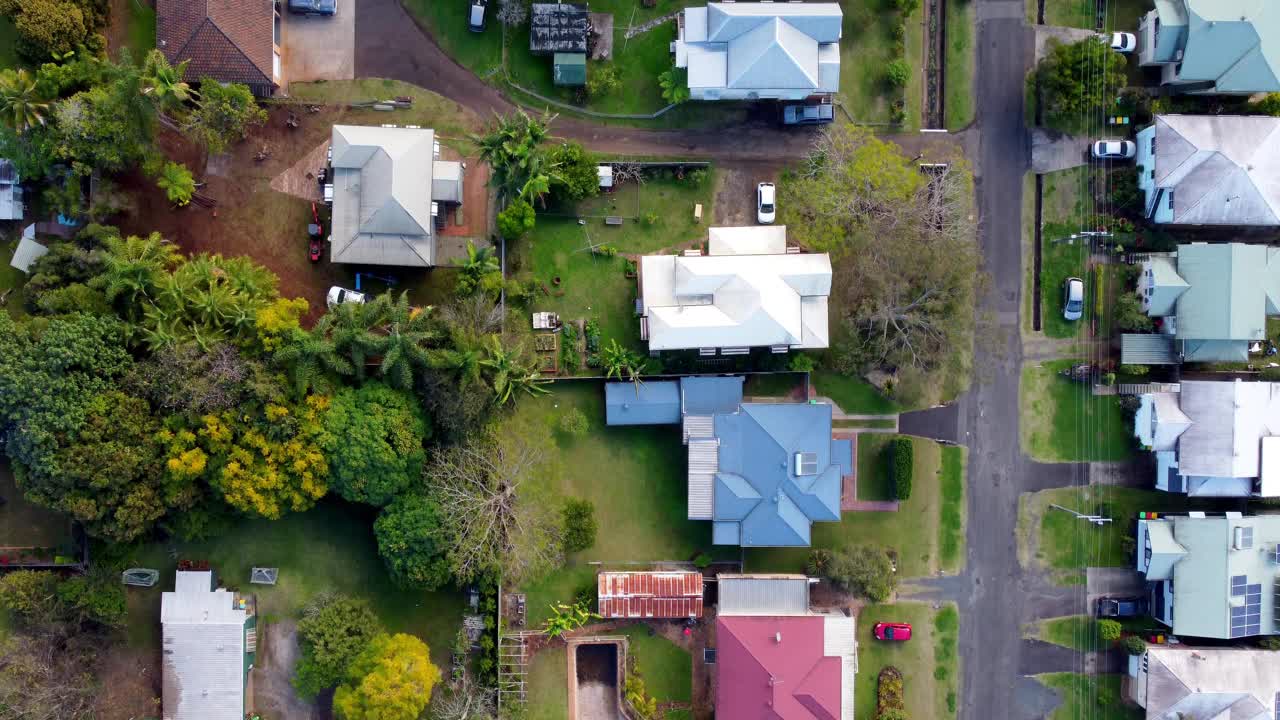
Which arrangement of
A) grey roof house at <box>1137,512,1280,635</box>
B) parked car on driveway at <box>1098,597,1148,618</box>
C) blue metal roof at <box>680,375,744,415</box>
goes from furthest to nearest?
1. parked car on driveway at <box>1098,597,1148,618</box>
2. blue metal roof at <box>680,375,744,415</box>
3. grey roof house at <box>1137,512,1280,635</box>

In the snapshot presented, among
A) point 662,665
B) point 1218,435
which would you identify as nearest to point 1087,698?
point 1218,435

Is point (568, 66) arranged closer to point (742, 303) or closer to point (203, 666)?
point (742, 303)

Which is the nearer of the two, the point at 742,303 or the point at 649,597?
the point at 742,303

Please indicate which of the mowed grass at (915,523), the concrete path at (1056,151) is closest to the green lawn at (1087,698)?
the mowed grass at (915,523)

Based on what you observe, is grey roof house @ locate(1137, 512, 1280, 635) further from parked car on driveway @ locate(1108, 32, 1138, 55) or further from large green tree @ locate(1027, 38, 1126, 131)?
parked car on driveway @ locate(1108, 32, 1138, 55)

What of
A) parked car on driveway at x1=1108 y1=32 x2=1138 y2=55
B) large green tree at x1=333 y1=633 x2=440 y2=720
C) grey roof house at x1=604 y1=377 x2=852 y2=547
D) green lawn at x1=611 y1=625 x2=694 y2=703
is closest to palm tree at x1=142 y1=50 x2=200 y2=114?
grey roof house at x1=604 y1=377 x2=852 y2=547

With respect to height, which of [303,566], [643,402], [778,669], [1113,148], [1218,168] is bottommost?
[778,669]
